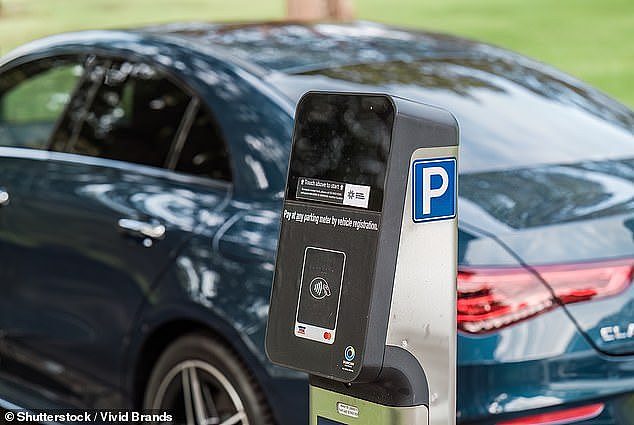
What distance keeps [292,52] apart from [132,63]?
23.4 inches

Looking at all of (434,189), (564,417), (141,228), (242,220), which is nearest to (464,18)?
(141,228)

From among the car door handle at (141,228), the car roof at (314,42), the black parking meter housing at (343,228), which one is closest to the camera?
the black parking meter housing at (343,228)

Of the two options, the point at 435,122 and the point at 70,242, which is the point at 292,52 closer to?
the point at 70,242

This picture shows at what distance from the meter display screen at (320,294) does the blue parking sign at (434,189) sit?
0.63 feet

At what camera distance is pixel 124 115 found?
4.86m

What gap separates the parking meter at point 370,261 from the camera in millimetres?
2654

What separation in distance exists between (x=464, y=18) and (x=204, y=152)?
22.7 m

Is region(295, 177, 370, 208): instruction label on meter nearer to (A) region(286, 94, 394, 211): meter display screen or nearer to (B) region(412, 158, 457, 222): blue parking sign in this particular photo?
(A) region(286, 94, 394, 211): meter display screen

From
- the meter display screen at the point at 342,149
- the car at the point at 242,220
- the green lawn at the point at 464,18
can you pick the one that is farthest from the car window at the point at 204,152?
the green lawn at the point at 464,18

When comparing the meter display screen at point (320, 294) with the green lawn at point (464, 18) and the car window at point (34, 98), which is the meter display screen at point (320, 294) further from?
the green lawn at point (464, 18)

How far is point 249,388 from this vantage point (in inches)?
153

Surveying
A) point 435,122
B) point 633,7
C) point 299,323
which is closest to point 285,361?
point 299,323

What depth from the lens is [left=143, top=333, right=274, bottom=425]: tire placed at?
153 inches

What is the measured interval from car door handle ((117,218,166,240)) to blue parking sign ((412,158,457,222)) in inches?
64.0
